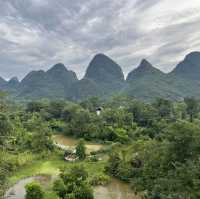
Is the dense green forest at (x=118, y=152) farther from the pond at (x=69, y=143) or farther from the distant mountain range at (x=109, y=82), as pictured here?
the distant mountain range at (x=109, y=82)

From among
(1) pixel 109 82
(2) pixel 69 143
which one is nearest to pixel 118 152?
(2) pixel 69 143

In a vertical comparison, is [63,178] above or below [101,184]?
above

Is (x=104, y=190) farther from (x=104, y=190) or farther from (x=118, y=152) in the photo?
(x=118, y=152)

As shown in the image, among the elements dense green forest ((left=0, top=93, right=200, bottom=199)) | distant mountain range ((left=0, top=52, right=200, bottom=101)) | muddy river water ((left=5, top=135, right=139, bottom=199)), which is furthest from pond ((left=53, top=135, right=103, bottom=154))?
distant mountain range ((left=0, top=52, right=200, bottom=101))

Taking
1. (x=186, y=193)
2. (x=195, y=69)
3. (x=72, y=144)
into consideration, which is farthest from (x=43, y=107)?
(x=195, y=69)

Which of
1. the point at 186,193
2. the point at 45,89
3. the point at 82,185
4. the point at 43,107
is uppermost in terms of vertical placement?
the point at 45,89

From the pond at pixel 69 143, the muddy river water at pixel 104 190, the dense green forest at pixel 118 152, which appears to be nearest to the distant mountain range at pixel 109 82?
the dense green forest at pixel 118 152

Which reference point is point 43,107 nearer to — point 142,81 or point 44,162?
point 44,162

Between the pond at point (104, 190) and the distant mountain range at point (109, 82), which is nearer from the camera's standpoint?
the pond at point (104, 190)
